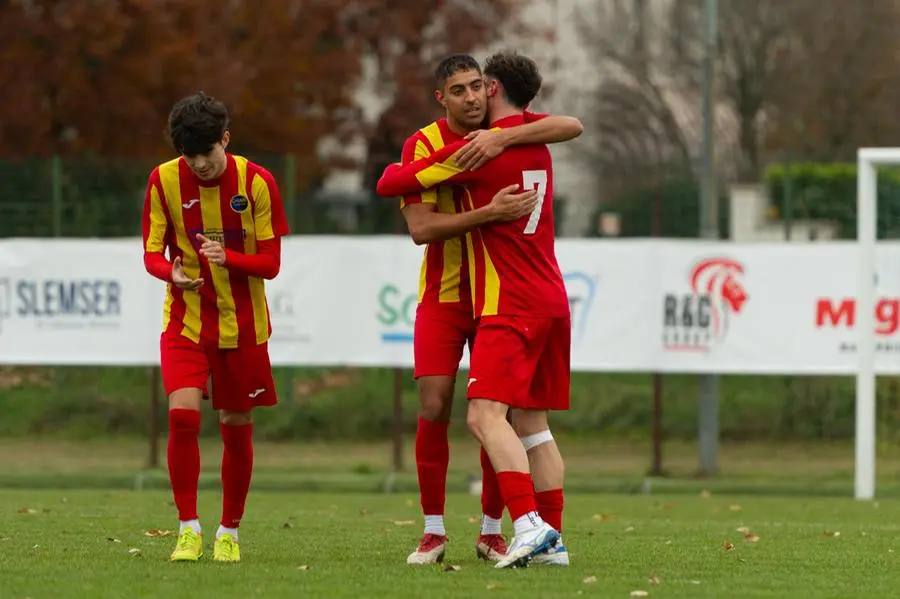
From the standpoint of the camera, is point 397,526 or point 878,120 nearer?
point 397,526

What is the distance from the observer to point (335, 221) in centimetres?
1803

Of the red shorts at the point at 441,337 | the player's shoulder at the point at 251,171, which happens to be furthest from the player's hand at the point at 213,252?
the red shorts at the point at 441,337

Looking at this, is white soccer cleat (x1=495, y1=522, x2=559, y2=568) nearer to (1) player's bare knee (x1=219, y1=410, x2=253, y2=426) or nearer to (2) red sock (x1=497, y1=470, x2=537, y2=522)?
(2) red sock (x1=497, y1=470, x2=537, y2=522)

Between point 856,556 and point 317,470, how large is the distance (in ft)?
27.9

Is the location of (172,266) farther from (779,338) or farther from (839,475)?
(839,475)

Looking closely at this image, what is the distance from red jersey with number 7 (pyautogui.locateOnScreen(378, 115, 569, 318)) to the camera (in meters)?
8.62

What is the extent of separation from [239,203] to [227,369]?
2.54 feet

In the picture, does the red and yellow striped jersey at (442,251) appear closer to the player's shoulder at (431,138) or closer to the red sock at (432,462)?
the player's shoulder at (431,138)

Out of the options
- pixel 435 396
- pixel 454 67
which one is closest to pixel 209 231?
pixel 435 396


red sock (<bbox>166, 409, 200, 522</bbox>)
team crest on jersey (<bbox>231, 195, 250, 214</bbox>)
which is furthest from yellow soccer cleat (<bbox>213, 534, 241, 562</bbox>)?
team crest on jersey (<bbox>231, 195, 250, 214</bbox>)

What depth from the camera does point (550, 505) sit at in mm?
8852

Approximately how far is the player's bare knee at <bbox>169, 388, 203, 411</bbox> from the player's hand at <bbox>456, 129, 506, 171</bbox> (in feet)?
5.38

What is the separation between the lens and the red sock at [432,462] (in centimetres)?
913

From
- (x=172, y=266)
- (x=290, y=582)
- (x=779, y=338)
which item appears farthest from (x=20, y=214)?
(x=290, y=582)
